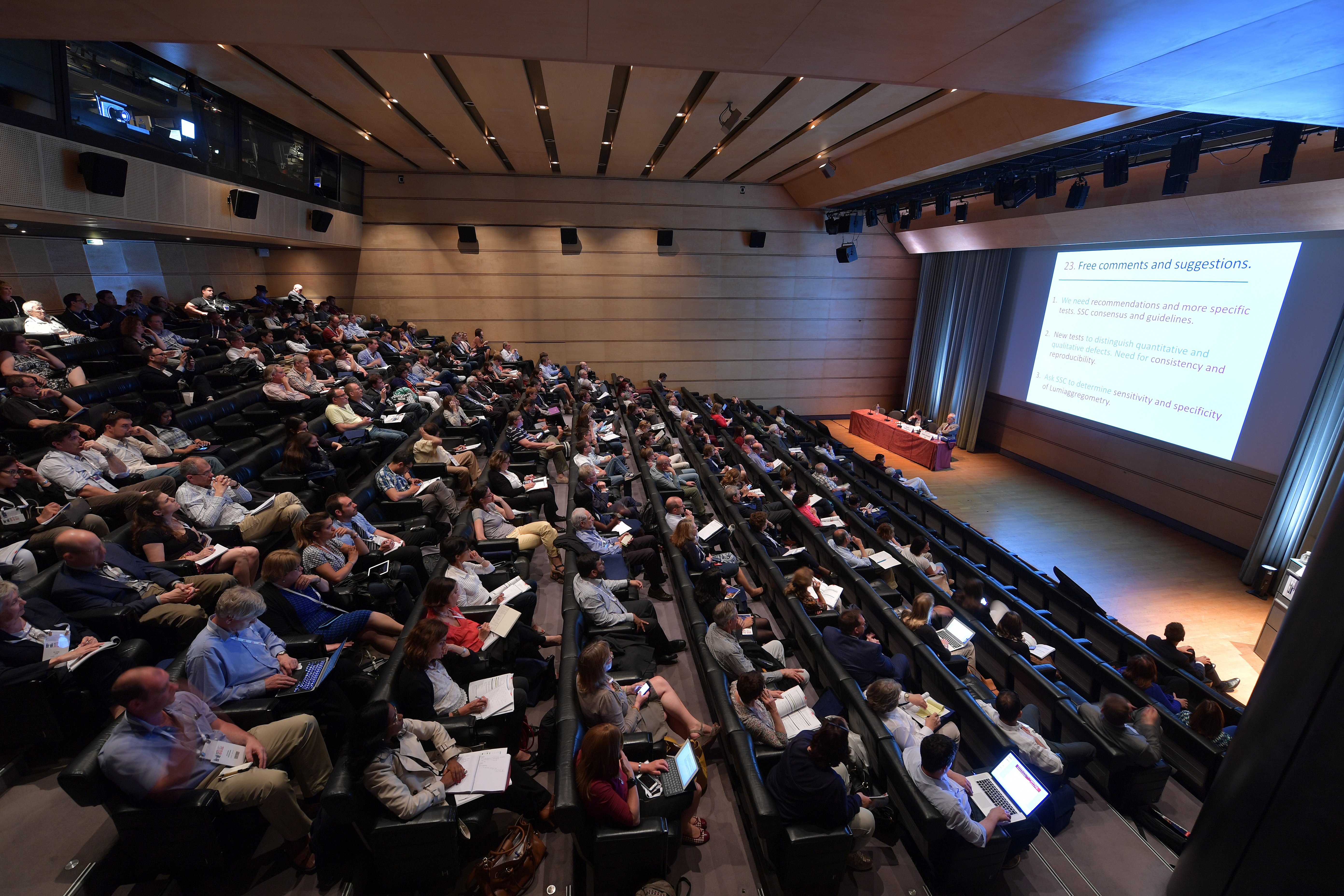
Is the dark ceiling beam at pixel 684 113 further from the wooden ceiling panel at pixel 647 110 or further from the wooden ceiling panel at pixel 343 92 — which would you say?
the wooden ceiling panel at pixel 343 92

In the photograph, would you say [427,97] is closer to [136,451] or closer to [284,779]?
[136,451]

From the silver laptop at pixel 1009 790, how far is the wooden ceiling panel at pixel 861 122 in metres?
4.96

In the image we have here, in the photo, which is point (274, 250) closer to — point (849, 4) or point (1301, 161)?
point (849, 4)

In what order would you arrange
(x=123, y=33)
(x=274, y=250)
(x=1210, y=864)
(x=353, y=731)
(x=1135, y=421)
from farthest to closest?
(x=274, y=250) < (x=1135, y=421) < (x=123, y=33) < (x=1210, y=864) < (x=353, y=731)

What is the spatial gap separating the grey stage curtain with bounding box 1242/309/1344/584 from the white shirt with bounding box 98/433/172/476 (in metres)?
10.6

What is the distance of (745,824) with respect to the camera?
2.81 meters

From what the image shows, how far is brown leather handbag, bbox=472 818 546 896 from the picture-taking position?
2375mm

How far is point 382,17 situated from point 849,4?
2084 mm

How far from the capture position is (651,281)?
12.0m

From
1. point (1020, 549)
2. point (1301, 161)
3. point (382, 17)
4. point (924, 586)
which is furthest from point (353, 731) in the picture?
point (1301, 161)

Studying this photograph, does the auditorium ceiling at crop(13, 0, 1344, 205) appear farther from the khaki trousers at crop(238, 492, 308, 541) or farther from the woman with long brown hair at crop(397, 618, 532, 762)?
the woman with long brown hair at crop(397, 618, 532, 762)

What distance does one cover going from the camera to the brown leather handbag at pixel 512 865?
2.38m

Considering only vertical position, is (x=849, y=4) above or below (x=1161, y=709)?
above

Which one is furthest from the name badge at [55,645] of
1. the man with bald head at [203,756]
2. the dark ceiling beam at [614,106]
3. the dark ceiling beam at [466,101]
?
the dark ceiling beam at [614,106]
